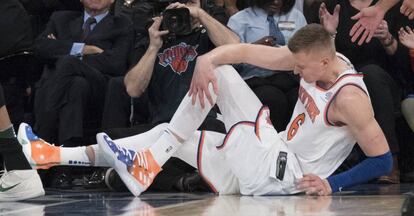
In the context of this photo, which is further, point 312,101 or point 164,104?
point 164,104

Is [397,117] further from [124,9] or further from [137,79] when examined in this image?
[124,9]

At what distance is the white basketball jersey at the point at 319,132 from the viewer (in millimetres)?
5023

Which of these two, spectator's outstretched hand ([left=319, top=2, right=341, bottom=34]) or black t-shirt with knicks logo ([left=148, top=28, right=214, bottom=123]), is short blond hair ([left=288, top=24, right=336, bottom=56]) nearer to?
black t-shirt with knicks logo ([left=148, top=28, right=214, bottom=123])

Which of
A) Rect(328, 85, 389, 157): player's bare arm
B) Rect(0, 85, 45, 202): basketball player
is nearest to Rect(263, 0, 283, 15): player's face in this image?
Rect(328, 85, 389, 157): player's bare arm

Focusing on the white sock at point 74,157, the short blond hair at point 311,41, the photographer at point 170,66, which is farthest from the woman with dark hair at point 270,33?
the white sock at point 74,157

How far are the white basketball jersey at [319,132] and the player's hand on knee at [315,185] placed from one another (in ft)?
0.63

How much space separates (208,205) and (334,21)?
2499 mm

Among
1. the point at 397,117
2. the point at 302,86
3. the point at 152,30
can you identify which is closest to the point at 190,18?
the point at 152,30

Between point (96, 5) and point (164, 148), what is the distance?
2.08 metres

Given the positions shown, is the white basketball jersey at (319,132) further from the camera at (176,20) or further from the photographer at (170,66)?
the camera at (176,20)

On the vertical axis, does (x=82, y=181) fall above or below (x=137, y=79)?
below

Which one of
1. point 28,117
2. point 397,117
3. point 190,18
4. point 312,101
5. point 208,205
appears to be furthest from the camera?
point 28,117

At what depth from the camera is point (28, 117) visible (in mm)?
7082

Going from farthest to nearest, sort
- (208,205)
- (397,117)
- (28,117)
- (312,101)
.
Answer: (28,117) < (397,117) < (312,101) < (208,205)
